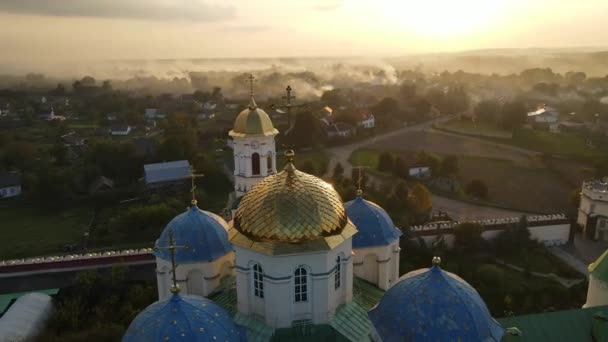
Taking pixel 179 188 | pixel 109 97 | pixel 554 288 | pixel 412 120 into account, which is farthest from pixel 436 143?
pixel 109 97

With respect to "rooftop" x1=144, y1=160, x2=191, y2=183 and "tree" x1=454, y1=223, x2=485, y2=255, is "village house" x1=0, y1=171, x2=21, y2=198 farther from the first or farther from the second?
"tree" x1=454, y1=223, x2=485, y2=255

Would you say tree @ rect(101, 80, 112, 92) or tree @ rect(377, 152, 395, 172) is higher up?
tree @ rect(101, 80, 112, 92)

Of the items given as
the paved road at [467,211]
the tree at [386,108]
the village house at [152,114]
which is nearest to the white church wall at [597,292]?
the paved road at [467,211]

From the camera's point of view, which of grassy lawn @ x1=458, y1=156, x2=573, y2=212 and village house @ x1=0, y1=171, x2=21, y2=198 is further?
village house @ x1=0, y1=171, x2=21, y2=198

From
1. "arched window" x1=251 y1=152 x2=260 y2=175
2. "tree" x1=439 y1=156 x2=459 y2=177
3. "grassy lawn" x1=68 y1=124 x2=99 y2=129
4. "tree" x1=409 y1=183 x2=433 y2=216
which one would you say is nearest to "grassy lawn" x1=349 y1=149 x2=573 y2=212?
"tree" x1=439 y1=156 x2=459 y2=177

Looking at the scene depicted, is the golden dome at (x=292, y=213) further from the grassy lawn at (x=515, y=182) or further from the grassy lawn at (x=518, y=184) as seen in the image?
the grassy lawn at (x=518, y=184)

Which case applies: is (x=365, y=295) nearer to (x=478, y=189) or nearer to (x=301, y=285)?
(x=301, y=285)

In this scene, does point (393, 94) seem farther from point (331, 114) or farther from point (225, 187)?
point (225, 187)
